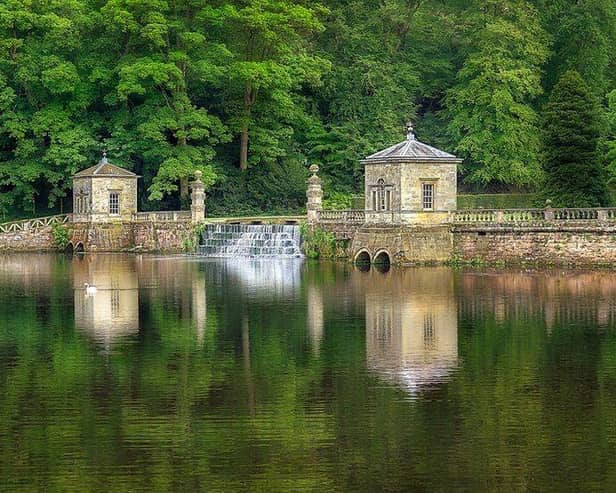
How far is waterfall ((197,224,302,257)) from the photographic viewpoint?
1826 inches

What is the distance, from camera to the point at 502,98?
55.8 metres

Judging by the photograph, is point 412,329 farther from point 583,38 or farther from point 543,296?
point 583,38

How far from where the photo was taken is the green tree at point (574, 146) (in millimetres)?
43562

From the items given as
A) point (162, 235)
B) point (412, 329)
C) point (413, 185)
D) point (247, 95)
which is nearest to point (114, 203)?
point (162, 235)

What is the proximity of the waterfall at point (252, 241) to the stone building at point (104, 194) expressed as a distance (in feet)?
17.2

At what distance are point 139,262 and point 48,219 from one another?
34.5 ft

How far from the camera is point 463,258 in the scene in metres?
41.3

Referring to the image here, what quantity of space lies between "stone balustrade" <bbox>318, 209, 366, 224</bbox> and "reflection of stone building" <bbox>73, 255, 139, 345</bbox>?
6.43 metres

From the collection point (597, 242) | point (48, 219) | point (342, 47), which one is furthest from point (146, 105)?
point (597, 242)

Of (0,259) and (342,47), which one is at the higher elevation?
(342,47)

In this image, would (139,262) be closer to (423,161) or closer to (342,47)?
(423,161)

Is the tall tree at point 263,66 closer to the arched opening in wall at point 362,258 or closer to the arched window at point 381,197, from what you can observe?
the arched window at point 381,197

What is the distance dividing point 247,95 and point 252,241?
12200 millimetres

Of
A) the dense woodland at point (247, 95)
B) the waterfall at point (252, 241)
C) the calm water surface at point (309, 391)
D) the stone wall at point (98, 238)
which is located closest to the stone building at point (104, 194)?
the stone wall at point (98, 238)
